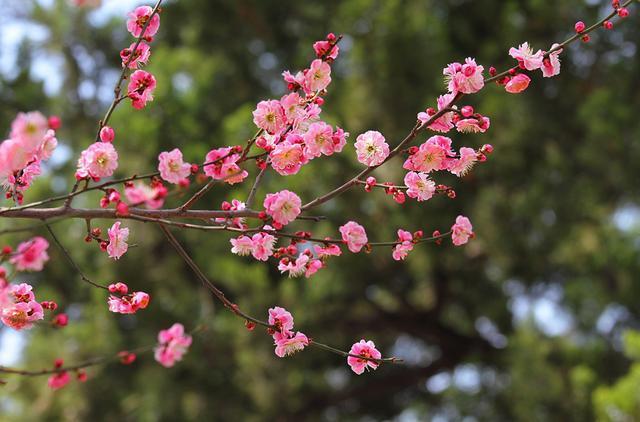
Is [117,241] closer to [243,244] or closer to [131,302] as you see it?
[131,302]

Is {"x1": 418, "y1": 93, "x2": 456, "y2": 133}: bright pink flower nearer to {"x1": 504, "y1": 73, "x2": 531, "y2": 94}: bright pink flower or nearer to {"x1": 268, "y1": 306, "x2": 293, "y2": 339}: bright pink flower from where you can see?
{"x1": 504, "y1": 73, "x2": 531, "y2": 94}: bright pink flower

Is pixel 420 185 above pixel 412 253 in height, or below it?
below

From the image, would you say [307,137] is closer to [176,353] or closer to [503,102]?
[176,353]

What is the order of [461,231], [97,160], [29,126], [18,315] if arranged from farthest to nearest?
1. [461,231]
2. [18,315]
3. [97,160]
4. [29,126]

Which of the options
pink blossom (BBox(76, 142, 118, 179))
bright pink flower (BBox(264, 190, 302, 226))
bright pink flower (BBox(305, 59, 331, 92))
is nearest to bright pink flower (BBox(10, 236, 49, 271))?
pink blossom (BBox(76, 142, 118, 179))

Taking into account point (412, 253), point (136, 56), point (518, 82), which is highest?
point (412, 253)

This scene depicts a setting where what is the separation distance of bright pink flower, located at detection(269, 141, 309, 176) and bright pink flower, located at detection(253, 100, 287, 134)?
4 cm

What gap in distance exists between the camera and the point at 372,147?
145 centimetres

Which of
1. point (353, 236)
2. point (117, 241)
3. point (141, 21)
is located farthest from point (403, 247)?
point (141, 21)

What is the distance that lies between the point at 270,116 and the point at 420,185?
0.33 m

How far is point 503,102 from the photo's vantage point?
15.3 ft

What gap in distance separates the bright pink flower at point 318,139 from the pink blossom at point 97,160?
1.18 ft

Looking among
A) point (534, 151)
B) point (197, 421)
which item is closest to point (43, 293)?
point (197, 421)

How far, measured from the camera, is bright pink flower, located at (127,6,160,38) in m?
1.52
